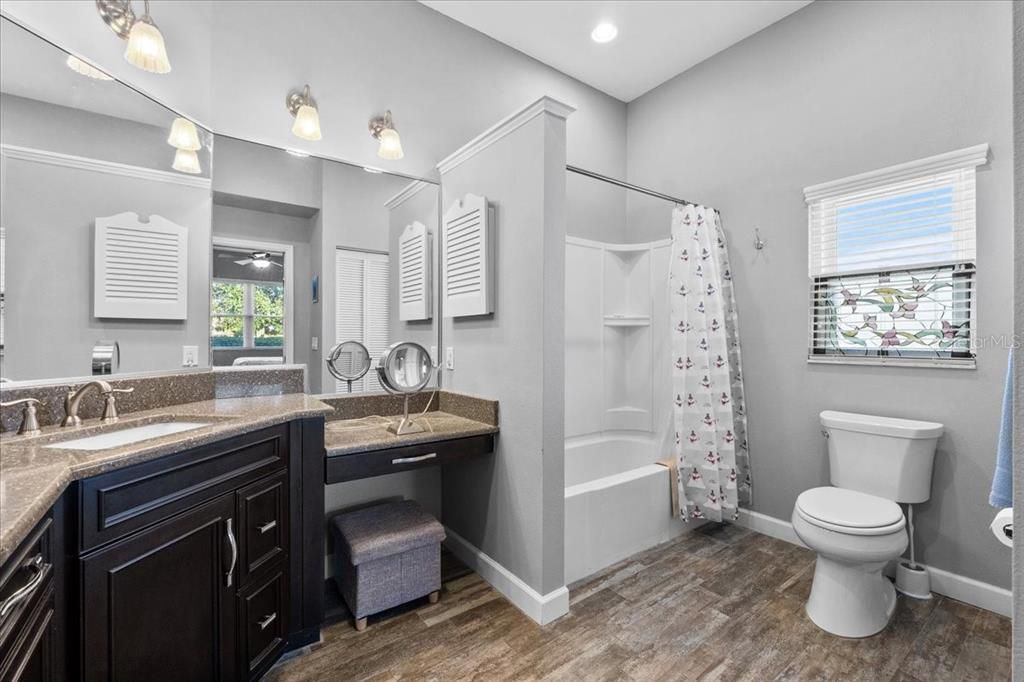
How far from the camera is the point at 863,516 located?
1.86m

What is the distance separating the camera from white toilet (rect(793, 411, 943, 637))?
5.90 ft

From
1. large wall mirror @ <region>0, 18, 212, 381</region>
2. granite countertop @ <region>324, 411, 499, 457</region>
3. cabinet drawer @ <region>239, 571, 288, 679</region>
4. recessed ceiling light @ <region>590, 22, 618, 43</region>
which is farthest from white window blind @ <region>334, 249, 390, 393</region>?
recessed ceiling light @ <region>590, 22, 618, 43</region>

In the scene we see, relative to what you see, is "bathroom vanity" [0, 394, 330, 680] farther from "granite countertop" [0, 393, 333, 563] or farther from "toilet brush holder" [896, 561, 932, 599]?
"toilet brush holder" [896, 561, 932, 599]

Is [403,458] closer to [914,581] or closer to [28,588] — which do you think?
[28,588]

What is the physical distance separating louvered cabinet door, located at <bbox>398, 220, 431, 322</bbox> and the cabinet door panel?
1329mm

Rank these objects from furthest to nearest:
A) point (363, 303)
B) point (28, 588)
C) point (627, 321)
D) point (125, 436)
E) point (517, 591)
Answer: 1. point (627, 321)
2. point (363, 303)
3. point (517, 591)
4. point (125, 436)
5. point (28, 588)

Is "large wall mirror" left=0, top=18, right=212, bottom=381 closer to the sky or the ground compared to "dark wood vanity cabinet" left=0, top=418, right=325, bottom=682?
closer to the sky

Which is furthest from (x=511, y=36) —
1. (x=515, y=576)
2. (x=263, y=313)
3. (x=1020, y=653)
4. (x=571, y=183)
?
(x=1020, y=653)

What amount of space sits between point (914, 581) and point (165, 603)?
2993 millimetres

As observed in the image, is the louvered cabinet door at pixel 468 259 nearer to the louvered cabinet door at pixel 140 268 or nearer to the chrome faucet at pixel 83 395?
the louvered cabinet door at pixel 140 268

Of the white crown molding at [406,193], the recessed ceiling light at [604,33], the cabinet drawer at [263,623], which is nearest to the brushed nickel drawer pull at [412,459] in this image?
the cabinet drawer at [263,623]

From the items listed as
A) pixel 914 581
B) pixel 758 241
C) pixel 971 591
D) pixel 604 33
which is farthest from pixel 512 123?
pixel 971 591

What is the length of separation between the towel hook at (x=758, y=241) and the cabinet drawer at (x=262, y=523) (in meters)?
2.82

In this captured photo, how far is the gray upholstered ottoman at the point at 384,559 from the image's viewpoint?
1.90 meters
